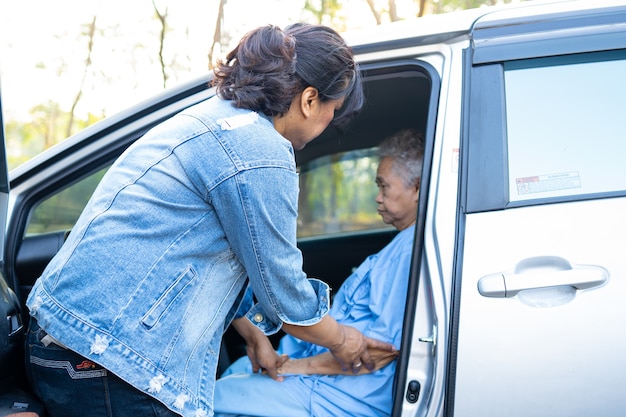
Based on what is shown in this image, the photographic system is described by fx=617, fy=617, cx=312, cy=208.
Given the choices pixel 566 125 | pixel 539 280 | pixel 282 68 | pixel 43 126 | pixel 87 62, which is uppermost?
pixel 43 126

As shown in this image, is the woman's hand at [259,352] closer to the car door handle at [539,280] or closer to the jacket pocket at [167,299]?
the jacket pocket at [167,299]

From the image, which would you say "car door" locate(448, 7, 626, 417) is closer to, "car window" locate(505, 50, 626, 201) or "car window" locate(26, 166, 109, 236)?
"car window" locate(505, 50, 626, 201)

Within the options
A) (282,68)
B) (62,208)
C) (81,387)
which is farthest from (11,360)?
(282,68)

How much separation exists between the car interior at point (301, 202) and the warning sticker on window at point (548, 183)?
442 mm

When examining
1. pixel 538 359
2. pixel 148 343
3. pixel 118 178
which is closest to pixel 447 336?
pixel 538 359

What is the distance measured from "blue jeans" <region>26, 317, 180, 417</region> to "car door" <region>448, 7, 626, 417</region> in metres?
0.81

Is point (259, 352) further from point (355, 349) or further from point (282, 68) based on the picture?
point (282, 68)

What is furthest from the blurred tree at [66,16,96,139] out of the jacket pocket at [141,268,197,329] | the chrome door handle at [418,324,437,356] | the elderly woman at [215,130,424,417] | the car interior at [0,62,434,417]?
Answer: the chrome door handle at [418,324,437,356]

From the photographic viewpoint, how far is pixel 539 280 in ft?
5.32

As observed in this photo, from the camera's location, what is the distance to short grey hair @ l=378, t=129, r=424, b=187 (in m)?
2.85

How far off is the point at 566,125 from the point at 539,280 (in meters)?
0.47

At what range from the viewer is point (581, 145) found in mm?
1741

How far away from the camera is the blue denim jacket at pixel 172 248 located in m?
1.43

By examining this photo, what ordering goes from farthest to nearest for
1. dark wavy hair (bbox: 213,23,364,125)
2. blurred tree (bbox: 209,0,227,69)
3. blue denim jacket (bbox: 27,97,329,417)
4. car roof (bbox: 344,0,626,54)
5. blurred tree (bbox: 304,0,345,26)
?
blurred tree (bbox: 304,0,345,26) < blurred tree (bbox: 209,0,227,69) < car roof (bbox: 344,0,626,54) < dark wavy hair (bbox: 213,23,364,125) < blue denim jacket (bbox: 27,97,329,417)
